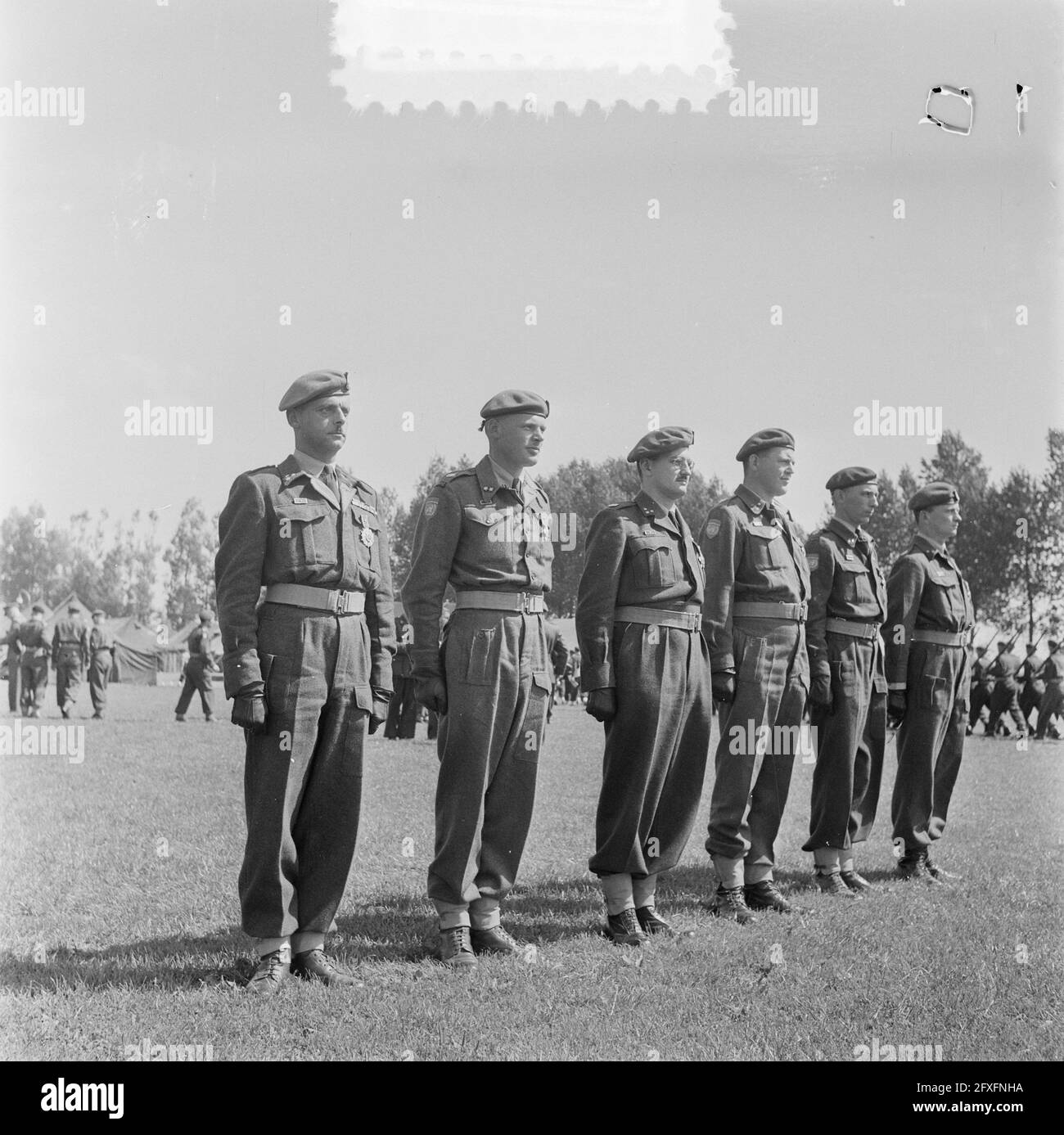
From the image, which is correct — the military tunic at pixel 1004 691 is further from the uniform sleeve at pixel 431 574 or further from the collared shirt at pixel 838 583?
the uniform sleeve at pixel 431 574

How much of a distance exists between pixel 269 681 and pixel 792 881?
440 cm

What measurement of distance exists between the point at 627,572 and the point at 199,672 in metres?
15.1

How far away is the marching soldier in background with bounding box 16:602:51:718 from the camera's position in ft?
68.7

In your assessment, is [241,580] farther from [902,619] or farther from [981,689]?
[981,689]

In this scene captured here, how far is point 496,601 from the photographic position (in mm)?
5867

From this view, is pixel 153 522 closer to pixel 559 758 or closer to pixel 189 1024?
pixel 559 758

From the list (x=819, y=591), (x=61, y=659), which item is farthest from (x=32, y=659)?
(x=819, y=591)

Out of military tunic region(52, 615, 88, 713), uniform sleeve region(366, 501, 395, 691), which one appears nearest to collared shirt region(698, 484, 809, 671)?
uniform sleeve region(366, 501, 395, 691)

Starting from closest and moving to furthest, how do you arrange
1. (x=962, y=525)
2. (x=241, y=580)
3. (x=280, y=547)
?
(x=241, y=580), (x=280, y=547), (x=962, y=525)

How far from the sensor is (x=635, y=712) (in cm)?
629

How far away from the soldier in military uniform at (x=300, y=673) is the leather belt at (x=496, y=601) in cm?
55

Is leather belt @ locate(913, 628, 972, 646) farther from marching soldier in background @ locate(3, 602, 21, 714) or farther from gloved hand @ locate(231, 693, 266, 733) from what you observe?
marching soldier in background @ locate(3, 602, 21, 714)

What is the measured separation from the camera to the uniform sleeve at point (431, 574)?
18.9 ft

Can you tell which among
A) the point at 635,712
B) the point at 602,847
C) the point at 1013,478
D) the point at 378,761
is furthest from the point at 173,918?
the point at 1013,478
